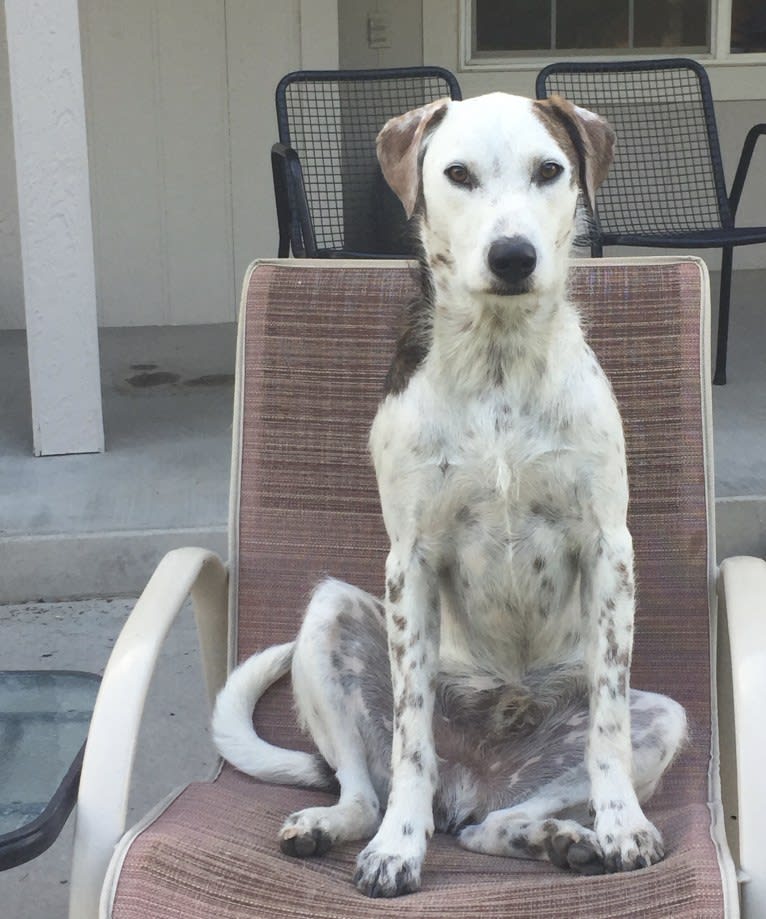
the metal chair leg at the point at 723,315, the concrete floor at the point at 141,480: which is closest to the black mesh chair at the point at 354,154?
the concrete floor at the point at 141,480

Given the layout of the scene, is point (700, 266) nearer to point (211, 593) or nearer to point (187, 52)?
point (211, 593)

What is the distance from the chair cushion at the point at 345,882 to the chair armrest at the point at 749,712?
2.5 inches

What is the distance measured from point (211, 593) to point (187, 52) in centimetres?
469

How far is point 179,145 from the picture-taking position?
23.2 ft

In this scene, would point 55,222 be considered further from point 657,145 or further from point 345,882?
point 345,882

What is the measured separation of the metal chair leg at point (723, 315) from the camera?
5.57m

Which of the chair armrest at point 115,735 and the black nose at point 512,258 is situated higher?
the black nose at point 512,258

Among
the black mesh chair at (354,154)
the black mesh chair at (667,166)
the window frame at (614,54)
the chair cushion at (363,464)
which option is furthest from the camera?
the window frame at (614,54)

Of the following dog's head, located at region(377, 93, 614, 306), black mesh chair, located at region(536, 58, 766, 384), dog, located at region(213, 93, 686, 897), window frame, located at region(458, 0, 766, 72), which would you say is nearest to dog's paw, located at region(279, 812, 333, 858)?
dog, located at region(213, 93, 686, 897)

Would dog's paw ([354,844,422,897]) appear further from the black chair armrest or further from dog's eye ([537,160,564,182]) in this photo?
the black chair armrest

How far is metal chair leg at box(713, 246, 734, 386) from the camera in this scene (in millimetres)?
5570

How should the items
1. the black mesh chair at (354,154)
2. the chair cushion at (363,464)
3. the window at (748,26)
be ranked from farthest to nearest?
the window at (748,26) → the black mesh chair at (354,154) → the chair cushion at (363,464)

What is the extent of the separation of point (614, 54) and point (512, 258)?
5.92 meters

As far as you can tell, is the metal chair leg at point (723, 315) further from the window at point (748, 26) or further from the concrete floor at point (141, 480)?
the window at point (748, 26)
